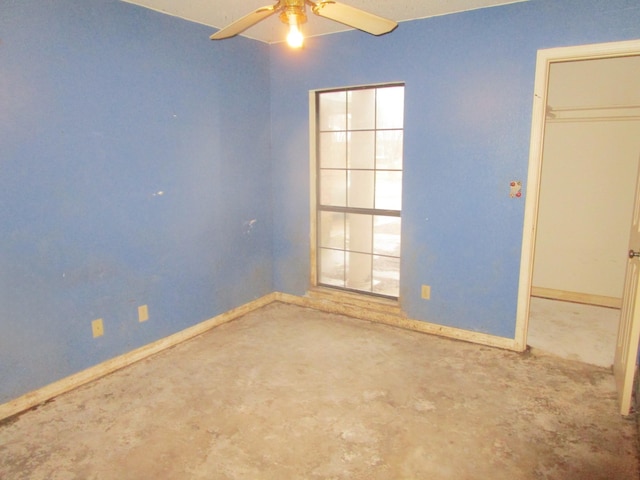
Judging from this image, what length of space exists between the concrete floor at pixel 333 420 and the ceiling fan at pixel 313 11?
2.01 m

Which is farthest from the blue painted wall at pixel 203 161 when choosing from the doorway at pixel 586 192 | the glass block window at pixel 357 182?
the doorway at pixel 586 192

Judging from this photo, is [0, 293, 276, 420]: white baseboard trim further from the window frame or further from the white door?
the white door

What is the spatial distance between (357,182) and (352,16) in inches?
81.6

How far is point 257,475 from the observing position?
195 cm

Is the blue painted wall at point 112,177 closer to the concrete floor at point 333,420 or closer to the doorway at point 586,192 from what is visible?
the concrete floor at point 333,420

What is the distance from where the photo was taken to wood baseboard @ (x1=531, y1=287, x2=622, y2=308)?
4.16 m

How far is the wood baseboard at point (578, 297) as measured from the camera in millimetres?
4163

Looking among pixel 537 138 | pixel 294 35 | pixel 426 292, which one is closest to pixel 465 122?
pixel 537 138

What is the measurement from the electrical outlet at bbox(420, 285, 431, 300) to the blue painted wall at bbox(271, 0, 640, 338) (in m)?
0.04

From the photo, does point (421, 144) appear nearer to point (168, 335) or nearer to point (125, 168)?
point (125, 168)

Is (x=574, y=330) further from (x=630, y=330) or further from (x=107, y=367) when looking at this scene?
(x=107, y=367)

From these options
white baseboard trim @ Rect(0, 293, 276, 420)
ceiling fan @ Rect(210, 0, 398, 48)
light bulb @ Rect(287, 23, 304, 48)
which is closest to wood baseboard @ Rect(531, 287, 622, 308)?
white baseboard trim @ Rect(0, 293, 276, 420)

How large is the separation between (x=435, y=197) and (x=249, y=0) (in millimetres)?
1971

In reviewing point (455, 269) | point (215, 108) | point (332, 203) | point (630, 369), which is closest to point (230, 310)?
point (332, 203)
